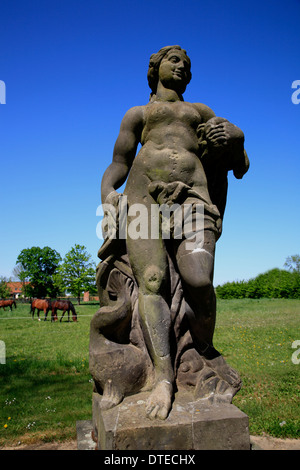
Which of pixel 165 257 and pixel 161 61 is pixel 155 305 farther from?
pixel 161 61

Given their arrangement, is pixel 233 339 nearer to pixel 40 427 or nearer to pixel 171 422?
pixel 40 427

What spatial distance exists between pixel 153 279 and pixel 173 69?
1868mm

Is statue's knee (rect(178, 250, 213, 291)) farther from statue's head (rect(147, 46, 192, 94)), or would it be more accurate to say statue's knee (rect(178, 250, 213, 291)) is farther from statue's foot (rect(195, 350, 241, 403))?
statue's head (rect(147, 46, 192, 94))

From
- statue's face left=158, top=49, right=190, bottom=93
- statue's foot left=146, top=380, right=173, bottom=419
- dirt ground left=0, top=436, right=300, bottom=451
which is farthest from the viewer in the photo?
dirt ground left=0, top=436, right=300, bottom=451

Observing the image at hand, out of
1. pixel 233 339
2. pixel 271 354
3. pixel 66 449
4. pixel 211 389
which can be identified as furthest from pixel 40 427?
pixel 233 339

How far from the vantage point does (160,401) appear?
8.09 feet

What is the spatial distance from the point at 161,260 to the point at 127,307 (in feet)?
1.49

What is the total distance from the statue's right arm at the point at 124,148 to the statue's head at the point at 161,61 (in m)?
0.42

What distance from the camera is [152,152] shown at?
314 cm

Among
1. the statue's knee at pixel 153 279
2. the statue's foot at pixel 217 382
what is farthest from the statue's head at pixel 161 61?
the statue's foot at pixel 217 382

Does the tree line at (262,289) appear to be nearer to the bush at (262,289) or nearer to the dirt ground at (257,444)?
the bush at (262,289)

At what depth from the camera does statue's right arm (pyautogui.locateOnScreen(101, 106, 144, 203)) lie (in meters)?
3.28

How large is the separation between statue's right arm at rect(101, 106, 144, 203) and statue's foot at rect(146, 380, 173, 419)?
1618 mm

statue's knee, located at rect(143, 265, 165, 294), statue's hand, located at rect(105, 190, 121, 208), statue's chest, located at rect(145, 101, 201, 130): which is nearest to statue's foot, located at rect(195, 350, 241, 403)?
statue's knee, located at rect(143, 265, 165, 294)
